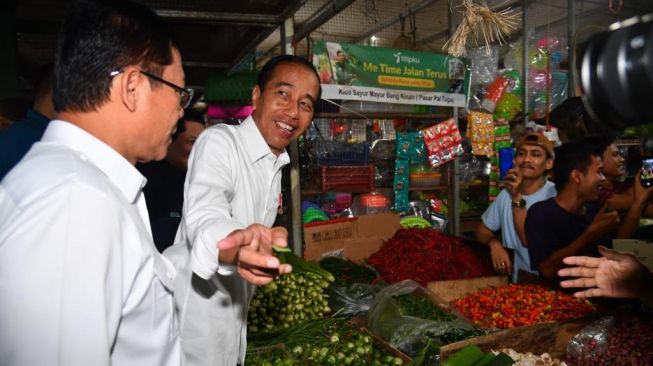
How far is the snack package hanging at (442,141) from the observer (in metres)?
4.87

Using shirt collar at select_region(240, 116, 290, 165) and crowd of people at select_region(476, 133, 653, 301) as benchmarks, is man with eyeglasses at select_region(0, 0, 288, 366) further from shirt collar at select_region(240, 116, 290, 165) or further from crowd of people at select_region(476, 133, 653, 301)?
crowd of people at select_region(476, 133, 653, 301)

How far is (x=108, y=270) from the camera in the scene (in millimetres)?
901

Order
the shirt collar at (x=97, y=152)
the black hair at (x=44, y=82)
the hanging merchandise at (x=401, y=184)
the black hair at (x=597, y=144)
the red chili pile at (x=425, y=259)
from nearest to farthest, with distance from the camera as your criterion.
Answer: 1. the shirt collar at (x=97, y=152)
2. the black hair at (x=44, y=82)
3. the black hair at (x=597, y=144)
4. the red chili pile at (x=425, y=259)
5. the hanging merchandise at (x=401, y=184)

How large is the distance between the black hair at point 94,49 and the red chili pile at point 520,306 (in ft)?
9.11

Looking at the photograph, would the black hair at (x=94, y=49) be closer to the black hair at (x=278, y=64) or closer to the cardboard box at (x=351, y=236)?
the black hair at (x=278, y=64)

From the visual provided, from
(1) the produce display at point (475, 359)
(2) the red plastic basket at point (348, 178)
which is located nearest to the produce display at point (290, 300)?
(1) the produce display at point (475, 359)

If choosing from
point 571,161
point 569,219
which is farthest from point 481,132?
point 569,219

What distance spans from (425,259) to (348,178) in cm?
112

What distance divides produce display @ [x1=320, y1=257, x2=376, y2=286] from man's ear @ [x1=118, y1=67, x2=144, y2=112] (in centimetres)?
292

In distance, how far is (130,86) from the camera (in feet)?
3.62

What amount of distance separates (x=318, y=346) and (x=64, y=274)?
200 cm

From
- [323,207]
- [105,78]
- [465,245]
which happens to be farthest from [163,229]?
[465,245]

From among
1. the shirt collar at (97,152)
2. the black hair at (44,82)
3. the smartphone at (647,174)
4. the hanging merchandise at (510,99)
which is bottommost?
the smartphone at (647,174)

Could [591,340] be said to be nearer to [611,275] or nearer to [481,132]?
[611,275]
